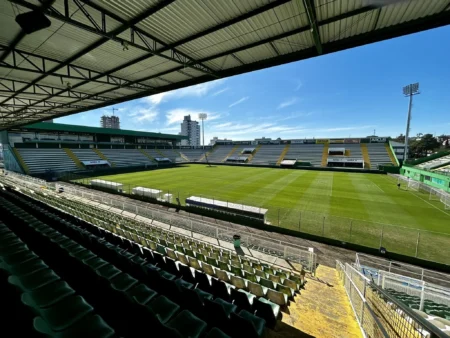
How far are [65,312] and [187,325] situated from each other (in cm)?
158

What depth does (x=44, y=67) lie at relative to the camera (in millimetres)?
8398

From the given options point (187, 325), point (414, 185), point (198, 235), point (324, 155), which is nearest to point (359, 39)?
point (187, 325)

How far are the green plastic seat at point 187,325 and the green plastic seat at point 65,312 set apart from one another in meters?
1.12

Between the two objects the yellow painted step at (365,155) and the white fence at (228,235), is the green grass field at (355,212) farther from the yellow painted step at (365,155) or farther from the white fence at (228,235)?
the yellow painted step at (365,155)

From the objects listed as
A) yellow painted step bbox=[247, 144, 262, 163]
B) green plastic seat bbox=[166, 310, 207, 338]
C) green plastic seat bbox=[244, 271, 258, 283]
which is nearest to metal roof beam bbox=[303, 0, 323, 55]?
green plastic seat bbox=[166, 310, 207, 338]

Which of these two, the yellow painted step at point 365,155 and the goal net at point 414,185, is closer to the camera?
the goal net at point 414,185

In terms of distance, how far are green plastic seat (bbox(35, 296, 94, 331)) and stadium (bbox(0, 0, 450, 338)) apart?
0.02 metres

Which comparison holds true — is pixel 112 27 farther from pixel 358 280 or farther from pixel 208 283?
pixel 358 280

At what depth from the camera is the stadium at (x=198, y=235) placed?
287 cm

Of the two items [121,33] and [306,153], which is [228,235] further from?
[306,153]

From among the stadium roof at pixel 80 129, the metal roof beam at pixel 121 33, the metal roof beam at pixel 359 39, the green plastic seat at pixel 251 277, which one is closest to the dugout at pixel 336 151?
the metal roof beam at pixel 359 39

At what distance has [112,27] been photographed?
19.9ft

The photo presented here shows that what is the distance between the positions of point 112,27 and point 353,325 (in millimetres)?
9837

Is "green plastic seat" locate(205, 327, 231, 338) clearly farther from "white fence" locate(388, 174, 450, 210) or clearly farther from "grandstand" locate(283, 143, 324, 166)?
"grandstand" locate(283, 143, 324, 166)
